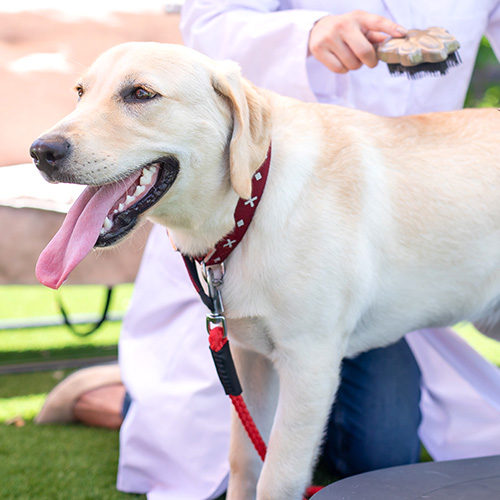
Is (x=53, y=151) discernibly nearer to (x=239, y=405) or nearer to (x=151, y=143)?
(x=151, y=143)

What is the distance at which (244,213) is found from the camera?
1.24 metres

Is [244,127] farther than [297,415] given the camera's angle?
No

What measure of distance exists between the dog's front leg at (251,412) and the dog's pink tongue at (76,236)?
47 cm

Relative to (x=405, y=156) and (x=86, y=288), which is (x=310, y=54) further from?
(x=86, y=288)

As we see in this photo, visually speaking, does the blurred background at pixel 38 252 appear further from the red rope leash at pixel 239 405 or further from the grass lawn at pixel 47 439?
the red rope leash at pixel 239 405

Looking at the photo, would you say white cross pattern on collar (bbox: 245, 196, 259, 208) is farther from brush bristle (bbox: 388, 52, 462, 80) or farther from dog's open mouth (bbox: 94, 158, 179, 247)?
brush bristle (bbox: 388, 52, 462, 80)

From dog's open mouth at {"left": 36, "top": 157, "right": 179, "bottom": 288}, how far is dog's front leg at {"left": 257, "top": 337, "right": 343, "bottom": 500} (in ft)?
1.32

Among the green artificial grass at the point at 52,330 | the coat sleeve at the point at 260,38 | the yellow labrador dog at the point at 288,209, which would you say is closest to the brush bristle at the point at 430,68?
the yellow labrador dog at the point at 288,209

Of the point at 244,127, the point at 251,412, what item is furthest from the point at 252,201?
the point at 251,412

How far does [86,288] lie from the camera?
4.20m

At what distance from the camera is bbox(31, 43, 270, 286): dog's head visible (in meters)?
1.13

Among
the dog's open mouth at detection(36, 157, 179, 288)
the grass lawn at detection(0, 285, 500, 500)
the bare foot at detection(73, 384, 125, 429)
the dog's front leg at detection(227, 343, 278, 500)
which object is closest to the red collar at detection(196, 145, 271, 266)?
the dog's open mouth at detection(36, 157, 179, 288)

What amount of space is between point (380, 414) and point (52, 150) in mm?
1281

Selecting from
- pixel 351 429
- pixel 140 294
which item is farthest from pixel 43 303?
pixel 351 429
